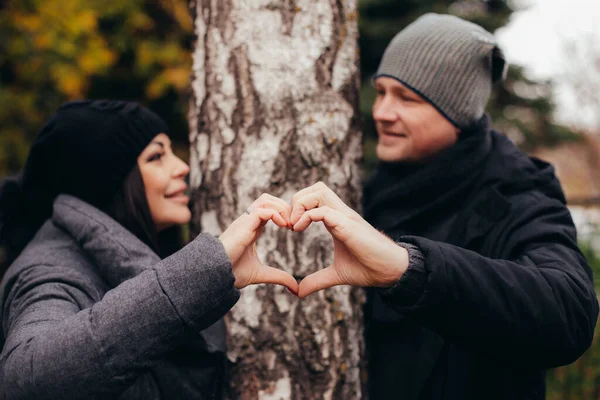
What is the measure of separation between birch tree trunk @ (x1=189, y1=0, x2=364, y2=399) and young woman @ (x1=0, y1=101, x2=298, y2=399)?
0.17 m

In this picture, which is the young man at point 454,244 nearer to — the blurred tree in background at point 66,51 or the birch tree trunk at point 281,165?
the birch tree trunk at point 281,165

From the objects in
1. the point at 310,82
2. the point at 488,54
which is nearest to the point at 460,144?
the point at 488,54

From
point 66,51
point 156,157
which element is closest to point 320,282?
point 156,157

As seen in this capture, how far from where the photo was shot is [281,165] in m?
1.90

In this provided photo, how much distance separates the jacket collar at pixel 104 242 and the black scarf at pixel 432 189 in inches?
34.9

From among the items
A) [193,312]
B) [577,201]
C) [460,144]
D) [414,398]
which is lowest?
[577,201]

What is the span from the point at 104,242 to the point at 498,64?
5.79 feet

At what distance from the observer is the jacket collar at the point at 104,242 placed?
1.69 metres

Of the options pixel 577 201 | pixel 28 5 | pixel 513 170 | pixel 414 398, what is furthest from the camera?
pixel 28 5

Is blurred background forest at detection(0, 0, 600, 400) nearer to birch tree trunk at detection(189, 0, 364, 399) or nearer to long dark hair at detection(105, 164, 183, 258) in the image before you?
birch tree trunk at detection(189, 0, 364, 399)

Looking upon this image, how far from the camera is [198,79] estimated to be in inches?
80.9

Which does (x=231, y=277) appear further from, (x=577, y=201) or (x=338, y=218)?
(x=577, y=201)

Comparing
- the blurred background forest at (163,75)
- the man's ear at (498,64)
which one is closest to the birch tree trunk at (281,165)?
the man's ear at (498,64)

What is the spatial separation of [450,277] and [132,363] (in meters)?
0.81
